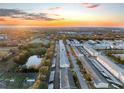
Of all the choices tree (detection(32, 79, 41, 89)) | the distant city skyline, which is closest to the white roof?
tree (detection(32, 79, 41, 89))

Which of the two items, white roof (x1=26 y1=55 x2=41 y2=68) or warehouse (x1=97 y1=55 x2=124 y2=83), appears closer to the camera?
warehouse (x1=97 y1=55 x2=124 y2=83)

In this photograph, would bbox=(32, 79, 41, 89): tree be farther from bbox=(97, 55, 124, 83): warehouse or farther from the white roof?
bbox=(97, 55, 124, 83): warehouse

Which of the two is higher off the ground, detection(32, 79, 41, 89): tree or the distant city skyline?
the distant city skyline

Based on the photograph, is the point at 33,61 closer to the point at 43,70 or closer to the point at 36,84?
the point at 43,70

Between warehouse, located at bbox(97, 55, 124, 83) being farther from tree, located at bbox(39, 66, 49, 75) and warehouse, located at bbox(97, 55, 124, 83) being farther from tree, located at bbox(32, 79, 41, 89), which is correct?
tree, located at bbox(32, 79, 41, 89)

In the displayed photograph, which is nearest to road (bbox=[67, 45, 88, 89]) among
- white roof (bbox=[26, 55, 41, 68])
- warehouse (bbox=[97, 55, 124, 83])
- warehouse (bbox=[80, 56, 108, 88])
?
warehouse (bbox=[80, 56, 108, 88])

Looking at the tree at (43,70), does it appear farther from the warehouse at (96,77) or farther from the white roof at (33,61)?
the warehouse at (96,77)

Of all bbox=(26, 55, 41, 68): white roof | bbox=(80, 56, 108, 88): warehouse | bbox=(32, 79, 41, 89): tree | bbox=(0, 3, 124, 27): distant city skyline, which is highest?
bbox=(0, 3, 124, 27): distant city skyline

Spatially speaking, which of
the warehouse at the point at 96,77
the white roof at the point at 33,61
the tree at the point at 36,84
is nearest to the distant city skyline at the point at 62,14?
the white roof at the point at 33,61

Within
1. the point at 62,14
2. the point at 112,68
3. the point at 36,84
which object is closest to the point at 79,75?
the point at 112,68
